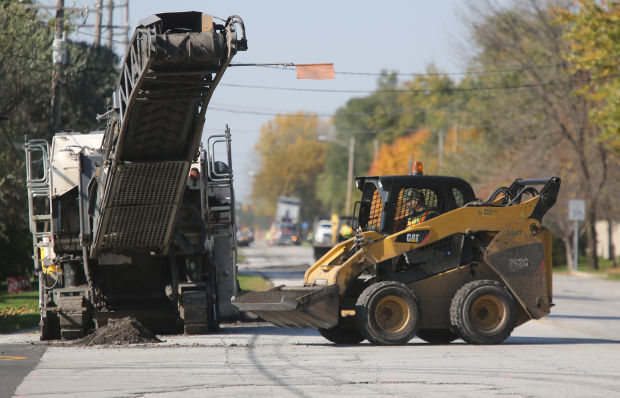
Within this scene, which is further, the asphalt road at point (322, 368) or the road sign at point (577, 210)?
the road sign at point (577, 210)

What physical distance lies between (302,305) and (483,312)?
273cm

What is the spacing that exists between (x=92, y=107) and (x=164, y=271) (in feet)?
54.7

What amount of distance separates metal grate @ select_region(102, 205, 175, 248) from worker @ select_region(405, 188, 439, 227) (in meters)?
3.65

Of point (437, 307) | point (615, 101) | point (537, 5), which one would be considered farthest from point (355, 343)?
point (537, 5)

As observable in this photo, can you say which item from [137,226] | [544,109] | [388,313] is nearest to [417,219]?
[388,313]

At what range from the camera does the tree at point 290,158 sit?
127m

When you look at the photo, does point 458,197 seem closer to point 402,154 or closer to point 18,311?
point 18,311

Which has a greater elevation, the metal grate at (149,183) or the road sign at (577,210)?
the metal grate at (149,183)

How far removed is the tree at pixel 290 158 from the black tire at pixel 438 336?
364ft

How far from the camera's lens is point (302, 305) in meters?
13.4

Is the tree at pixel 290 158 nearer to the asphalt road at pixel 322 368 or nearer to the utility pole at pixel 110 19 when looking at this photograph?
the utility pole at pixel 110 19

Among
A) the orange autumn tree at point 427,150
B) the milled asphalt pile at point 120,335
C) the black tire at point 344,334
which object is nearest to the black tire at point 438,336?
the black tire at point 344,334

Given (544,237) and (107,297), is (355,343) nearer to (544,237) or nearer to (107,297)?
(544,237)

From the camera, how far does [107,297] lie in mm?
16766
